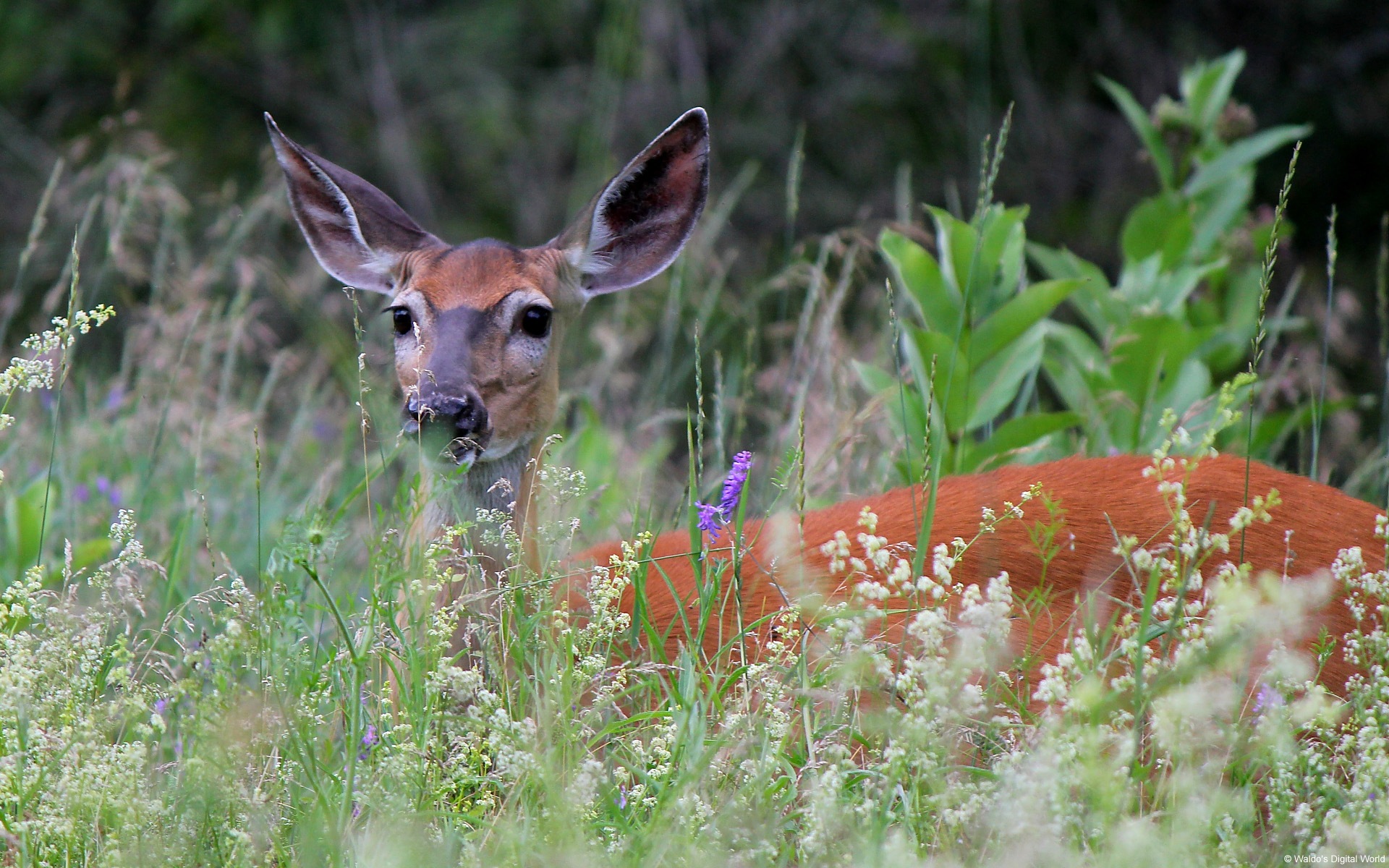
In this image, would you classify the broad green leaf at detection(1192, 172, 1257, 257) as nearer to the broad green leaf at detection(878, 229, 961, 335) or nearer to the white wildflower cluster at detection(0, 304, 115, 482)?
the broad green leaf at detection(878, 229, 961, 335)

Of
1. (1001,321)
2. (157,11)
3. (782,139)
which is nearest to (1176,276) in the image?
(1001,321)

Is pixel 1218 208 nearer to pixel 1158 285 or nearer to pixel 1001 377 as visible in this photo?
pixel 1158 285

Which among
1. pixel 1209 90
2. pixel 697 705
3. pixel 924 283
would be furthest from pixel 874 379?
pixel 697 705

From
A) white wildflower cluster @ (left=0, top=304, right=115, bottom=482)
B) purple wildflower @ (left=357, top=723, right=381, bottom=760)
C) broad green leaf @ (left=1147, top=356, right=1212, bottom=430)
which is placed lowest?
broad green leaf @ (left=1147, top=356, right=1212, bottom=430)

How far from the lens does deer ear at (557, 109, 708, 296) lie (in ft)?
12.6

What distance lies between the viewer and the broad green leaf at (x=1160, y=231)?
470 centimetres

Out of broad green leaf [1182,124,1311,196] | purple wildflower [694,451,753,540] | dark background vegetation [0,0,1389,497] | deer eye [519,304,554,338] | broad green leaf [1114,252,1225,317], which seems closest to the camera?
purple wildflower [694,451,753,540]

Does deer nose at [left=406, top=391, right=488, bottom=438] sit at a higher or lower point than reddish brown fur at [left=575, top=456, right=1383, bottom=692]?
higher

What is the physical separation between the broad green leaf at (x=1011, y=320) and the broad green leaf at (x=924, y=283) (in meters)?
0.09

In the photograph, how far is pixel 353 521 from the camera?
4703 millimetres

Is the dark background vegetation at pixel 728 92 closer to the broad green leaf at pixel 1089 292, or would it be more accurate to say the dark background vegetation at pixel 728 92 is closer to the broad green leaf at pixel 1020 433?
the broad green leaf at pixel 1089 292

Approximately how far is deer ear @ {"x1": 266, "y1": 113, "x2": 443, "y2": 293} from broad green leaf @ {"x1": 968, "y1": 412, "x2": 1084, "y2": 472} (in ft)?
5.17

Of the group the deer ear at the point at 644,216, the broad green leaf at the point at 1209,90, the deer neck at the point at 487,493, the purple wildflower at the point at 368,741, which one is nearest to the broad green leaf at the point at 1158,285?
the broad green leaf at the point at 1209,90

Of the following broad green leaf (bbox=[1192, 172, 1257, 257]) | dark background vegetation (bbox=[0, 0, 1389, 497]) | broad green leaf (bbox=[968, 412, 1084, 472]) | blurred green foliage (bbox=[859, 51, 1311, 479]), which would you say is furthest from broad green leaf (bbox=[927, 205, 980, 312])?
dark background vegetation (bbox=[0, 0, 1389, 497])
